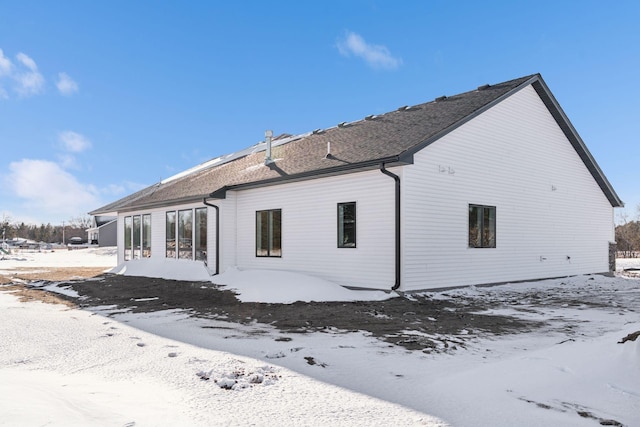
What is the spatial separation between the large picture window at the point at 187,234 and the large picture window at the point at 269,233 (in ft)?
8.11

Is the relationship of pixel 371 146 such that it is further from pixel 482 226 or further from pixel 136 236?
pixel 136 236

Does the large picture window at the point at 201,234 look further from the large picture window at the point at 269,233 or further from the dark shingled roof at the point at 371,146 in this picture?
the large picture window at the point at 269,233

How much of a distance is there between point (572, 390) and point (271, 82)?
18.5 meters

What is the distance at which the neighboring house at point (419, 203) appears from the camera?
11.1 m

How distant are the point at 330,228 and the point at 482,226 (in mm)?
4396

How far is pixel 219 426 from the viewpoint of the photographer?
10.6 feet

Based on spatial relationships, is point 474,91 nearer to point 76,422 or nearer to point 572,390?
point 572,390

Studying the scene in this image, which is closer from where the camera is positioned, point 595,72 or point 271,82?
point 595,72

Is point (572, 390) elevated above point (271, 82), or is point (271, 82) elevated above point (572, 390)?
point (271, 82)

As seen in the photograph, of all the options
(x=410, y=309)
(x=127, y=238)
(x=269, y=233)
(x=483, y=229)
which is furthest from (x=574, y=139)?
(x=127, y=238)

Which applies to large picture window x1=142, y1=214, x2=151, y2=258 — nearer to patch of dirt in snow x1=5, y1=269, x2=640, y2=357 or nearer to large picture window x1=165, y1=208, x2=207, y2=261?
large picture window x1=165, y1=208, x2=207, y2=261

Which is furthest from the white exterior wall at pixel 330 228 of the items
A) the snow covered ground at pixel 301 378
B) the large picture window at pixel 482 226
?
the snow covered ground at pixel 301 378

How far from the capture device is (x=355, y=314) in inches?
334

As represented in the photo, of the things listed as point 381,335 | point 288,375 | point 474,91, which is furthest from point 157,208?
point 288,375
